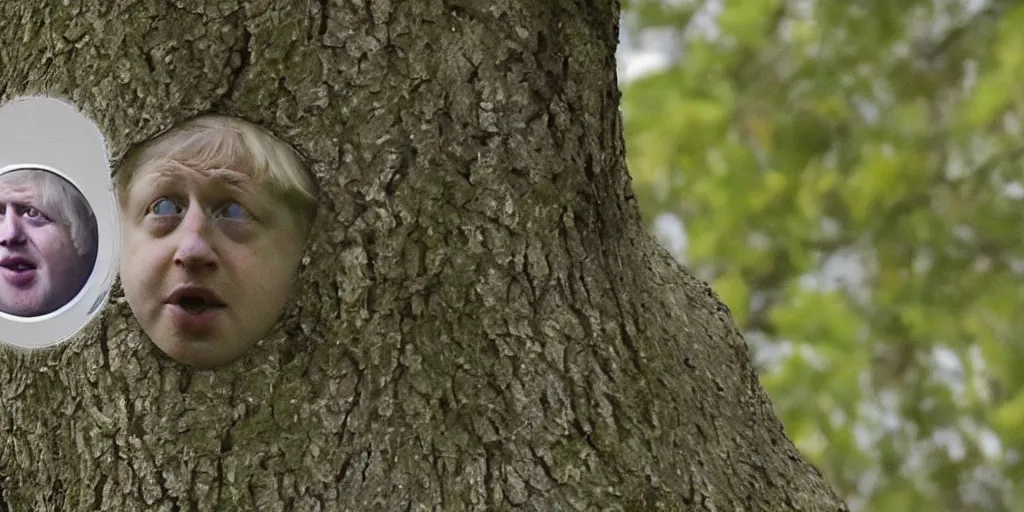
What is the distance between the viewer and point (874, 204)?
5.10 meters

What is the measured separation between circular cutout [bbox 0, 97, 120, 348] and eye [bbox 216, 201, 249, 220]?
0.14 metres

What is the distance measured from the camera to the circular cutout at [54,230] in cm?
144

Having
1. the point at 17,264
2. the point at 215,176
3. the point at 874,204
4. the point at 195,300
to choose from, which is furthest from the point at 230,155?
the point at 874,204

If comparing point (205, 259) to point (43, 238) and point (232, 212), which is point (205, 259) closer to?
point (232, 212)

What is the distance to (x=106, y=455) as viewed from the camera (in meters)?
1.49

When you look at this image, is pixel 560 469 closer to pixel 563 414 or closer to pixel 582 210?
pixel 563 414

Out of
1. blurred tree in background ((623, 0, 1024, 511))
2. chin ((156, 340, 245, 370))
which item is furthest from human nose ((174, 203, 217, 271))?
blurred tree in background ((623, 0, 1024, 511))

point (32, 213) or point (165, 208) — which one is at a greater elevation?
point (165, 208)

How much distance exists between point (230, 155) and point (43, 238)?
0.77 feet

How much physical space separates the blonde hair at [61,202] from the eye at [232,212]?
159 mm

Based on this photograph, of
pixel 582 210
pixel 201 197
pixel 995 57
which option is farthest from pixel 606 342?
pixel 995 57

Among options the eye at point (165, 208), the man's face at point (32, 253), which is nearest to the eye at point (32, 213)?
the man's face at point (32, 253)

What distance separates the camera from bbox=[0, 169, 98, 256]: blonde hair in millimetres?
1440

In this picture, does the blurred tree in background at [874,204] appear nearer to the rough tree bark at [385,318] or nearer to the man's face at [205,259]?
the rough tree bark at [385,318]
